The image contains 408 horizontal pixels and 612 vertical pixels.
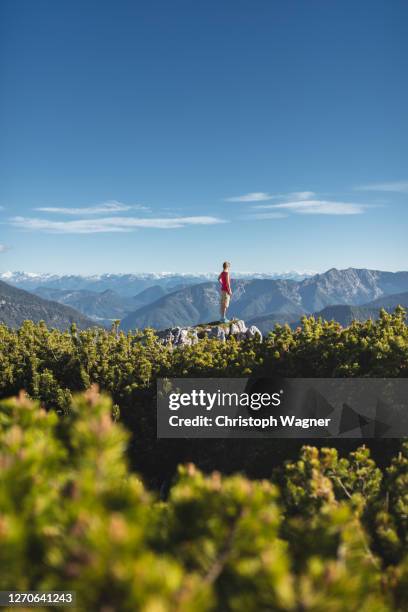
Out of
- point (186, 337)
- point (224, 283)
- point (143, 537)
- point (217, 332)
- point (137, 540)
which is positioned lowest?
point (186, 337)

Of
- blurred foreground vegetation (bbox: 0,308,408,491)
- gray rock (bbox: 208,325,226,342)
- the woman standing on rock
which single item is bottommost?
blurred foreground vegetation (bbox: 0,308,408,491)

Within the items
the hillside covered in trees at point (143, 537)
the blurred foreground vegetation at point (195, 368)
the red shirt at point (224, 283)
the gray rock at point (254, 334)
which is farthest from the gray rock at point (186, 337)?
the hillside covered in trees at point (143, 537)

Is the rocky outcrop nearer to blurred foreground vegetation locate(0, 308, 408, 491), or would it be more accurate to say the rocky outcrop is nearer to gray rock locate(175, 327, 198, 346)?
gray rock locate(175, 327, 198, 346)

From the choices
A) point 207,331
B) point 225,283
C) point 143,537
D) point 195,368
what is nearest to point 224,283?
point 225,283

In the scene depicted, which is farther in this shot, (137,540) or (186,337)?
(186,337)

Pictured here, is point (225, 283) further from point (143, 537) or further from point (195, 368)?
point (143, 537)

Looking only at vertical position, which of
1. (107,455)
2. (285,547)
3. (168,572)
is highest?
(107,455)

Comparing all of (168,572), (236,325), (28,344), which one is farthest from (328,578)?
(236,325)

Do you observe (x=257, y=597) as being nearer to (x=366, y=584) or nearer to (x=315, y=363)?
(x=366, y=584)

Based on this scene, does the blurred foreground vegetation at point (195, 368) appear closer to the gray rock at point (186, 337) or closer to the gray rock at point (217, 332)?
the gray rock at point (186, 337)

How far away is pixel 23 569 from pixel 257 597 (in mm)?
1286

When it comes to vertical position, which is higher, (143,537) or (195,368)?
(143,537)

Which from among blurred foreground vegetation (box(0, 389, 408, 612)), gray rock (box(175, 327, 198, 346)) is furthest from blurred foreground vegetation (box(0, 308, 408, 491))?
blurred foreground vegetation (box(0, 389, 408, 612))

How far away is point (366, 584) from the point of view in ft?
8.14
